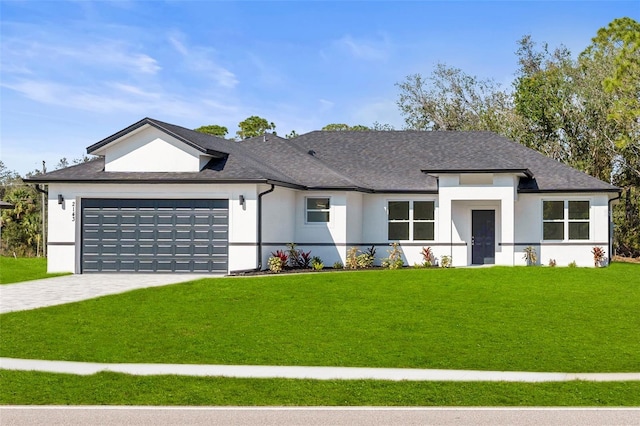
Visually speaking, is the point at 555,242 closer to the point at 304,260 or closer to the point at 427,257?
the point at 427,257

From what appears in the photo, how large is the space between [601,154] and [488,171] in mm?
20667

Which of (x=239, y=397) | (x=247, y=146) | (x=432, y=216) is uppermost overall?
(x=247, y=146)

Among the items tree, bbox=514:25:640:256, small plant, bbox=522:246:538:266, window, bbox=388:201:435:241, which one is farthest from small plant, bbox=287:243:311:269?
tree, bbox=514:25:640:256

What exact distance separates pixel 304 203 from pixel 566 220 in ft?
32.5

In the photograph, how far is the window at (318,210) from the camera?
29.6 m

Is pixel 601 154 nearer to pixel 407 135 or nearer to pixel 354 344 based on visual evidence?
pixel 407 135

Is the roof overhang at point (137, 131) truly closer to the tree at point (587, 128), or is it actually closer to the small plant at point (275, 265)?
the small plant at point (275, 265)

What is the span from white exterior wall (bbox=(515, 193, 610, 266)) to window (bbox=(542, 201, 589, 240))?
0.17 m

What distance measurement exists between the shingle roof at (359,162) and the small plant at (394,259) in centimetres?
225

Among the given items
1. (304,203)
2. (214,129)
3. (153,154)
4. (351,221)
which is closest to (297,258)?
(304,203)

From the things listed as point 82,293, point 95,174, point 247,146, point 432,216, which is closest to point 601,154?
point 432,216

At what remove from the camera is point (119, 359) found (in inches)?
541

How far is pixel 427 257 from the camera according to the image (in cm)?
3017

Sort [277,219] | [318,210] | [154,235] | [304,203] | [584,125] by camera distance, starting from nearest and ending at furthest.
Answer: [154,235], [277,219], [318,210], [304,203], [584,125]
